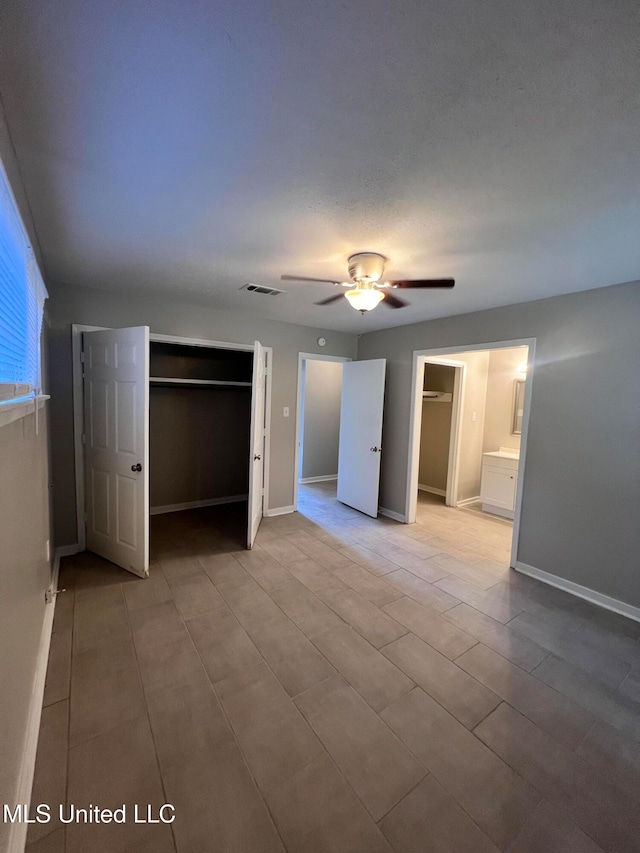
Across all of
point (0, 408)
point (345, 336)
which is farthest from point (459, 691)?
point (345, 336)

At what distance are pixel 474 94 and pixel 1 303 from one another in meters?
1.61

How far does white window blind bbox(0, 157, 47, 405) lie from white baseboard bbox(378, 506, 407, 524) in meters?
4.07

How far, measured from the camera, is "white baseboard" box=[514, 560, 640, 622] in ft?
9.02

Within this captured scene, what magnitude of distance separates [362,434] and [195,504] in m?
2.51

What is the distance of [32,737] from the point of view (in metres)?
1.52

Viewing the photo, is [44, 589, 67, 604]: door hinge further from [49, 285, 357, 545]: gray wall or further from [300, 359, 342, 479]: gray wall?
[300, 359, 342, 479]: gray wall

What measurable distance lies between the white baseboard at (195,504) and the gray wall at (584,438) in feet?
12.1

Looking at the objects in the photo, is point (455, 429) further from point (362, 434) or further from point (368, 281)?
point (368, 281)

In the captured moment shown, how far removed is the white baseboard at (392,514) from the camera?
15.3 ft

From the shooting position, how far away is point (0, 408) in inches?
38.9

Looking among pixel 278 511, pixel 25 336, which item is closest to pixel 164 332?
pixel 25 336

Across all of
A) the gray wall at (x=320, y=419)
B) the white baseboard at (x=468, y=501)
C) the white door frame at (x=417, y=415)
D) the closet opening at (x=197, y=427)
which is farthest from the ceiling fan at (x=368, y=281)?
the white baseboard at (x=468, y=501)

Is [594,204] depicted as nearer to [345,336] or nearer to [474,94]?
[474,94]

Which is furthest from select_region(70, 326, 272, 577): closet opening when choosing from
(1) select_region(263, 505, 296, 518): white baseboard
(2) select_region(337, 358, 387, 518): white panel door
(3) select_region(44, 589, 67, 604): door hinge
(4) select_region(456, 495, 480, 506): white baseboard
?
(4) select_region(456, 495, 480, 506): white baseboard
